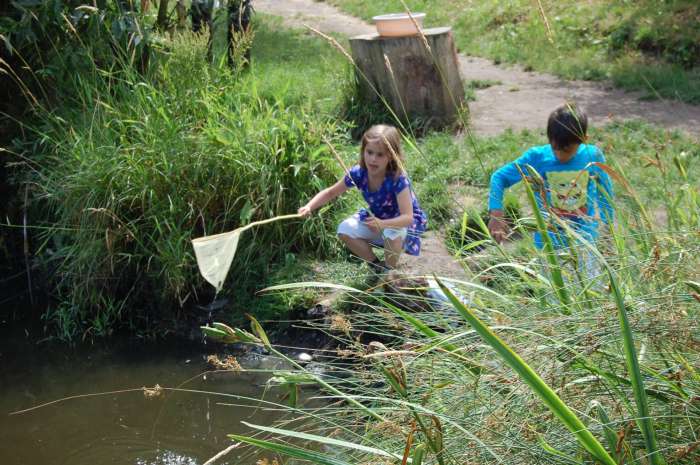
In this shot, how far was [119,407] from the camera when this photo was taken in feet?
14.6

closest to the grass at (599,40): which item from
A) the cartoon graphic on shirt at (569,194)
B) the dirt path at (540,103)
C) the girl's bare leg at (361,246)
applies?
the dirt path at (540,103)

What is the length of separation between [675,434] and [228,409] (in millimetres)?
2924

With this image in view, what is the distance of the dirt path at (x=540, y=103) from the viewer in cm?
722

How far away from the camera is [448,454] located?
186 centimetres

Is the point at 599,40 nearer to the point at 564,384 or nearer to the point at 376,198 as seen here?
the point at 376,198

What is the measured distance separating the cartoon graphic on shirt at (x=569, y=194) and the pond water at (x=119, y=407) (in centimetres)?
155

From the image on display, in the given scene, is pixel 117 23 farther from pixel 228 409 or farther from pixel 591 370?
pixel 591 370

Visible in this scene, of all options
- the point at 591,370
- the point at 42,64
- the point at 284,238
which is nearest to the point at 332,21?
the point at 42,64

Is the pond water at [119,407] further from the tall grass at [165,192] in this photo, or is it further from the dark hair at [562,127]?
the dark hair at [562,127]

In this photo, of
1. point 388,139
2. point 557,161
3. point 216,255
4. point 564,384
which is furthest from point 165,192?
point 564,384

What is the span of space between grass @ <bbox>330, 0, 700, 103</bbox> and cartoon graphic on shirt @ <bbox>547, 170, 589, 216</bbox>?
4418 mm

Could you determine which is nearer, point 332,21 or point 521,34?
point 521,34

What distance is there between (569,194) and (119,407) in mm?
2760

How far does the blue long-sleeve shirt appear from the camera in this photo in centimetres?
281
